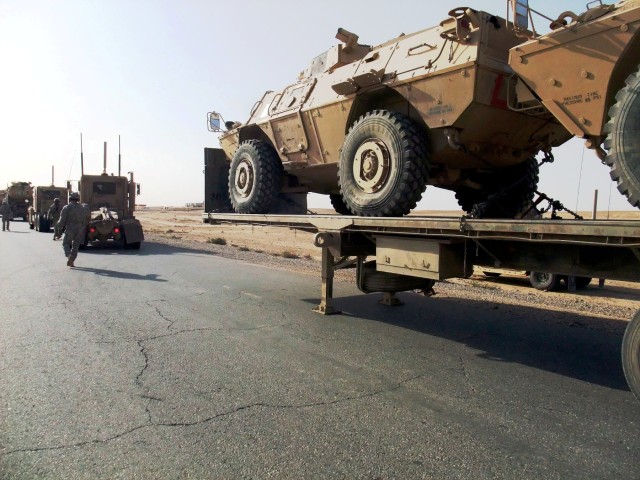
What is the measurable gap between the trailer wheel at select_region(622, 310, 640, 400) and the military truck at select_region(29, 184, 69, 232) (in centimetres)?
2738

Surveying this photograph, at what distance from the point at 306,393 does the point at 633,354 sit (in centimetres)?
230

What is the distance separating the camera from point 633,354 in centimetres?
352

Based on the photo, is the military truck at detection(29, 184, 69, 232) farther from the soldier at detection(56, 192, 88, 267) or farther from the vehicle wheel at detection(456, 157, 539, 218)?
the vehicle wheel at detection(456, 157, 539, 218)

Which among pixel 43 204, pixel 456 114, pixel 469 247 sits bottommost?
pixel 469 247

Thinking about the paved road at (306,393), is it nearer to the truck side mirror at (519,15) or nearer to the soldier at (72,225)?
the truck side mirror at (519,15)

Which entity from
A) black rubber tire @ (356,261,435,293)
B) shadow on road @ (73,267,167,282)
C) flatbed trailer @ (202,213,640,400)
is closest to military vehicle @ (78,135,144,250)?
shadow on road @ (73,267,167,282)

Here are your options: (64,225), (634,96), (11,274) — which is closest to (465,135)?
(634,96)

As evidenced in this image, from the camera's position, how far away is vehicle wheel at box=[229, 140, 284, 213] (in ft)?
26.0

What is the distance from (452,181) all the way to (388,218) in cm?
155

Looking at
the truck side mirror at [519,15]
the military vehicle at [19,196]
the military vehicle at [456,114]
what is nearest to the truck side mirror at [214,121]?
the military vehicle at [456,114]

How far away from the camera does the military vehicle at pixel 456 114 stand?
3.98m

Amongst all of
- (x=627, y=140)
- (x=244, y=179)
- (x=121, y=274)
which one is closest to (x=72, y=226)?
(x=121, y=274)

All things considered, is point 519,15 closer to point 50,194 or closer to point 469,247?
point 469,247

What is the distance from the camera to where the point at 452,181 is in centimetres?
648
